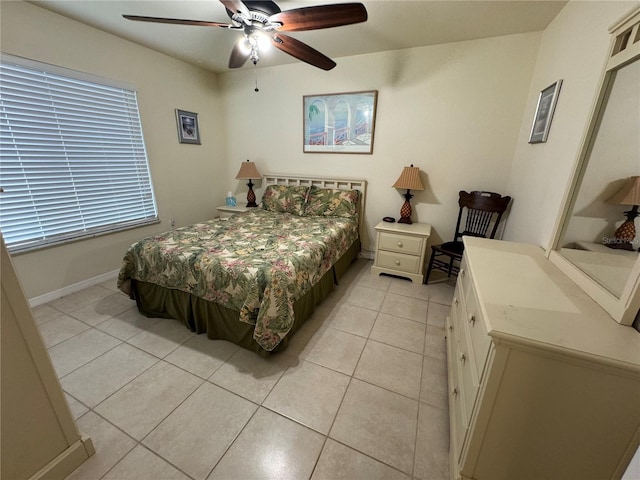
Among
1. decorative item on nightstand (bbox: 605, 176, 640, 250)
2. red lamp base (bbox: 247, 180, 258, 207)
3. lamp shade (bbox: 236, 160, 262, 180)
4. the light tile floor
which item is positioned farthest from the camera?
red lamp base (bbox: 247, 180, 258, 207)

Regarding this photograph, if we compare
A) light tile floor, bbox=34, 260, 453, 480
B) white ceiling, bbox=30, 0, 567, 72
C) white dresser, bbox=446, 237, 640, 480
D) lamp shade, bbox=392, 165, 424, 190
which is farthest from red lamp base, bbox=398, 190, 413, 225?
white dresser, bbox=446, 237, 640, 480

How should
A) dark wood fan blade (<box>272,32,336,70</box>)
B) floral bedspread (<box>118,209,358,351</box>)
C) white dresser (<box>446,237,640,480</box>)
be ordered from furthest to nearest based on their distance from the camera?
dark wood fan blade (<box>272,32,336,70</box>) → floral bedspread (<box>118,209,358,351</box>) → white dresser (<box>446,237,640,480</box>)

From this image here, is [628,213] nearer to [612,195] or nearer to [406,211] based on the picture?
[612,195]

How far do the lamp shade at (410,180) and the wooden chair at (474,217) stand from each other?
47 cm

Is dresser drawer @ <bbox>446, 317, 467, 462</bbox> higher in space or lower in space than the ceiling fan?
lower

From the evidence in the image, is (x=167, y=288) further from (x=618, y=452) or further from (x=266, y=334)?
(x=618, y=452)

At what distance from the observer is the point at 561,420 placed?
0.85 m

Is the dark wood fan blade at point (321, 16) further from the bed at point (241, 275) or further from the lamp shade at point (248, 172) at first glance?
the lamp shade at point (248, 172)

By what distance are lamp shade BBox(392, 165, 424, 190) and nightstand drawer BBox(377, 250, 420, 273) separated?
0.76 metres

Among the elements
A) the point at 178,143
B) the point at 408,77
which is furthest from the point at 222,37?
the point at 408,77

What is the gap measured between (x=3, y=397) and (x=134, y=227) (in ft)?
8.13

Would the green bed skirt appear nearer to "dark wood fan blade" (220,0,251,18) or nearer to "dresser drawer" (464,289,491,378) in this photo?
"dresser drawer" (464,289,491,378)

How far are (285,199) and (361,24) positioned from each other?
6.44 ft

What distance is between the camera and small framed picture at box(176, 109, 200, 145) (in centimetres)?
328
